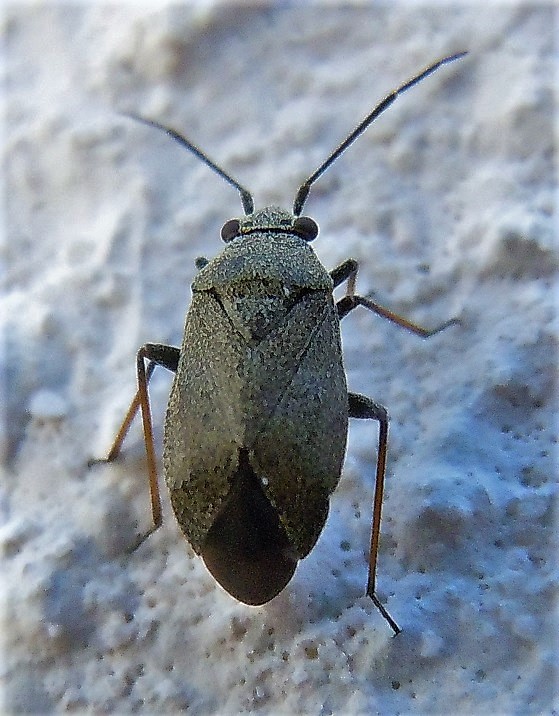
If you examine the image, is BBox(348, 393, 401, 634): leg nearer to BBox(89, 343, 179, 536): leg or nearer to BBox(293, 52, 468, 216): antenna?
BBox(89, 343, 179, 536): leg

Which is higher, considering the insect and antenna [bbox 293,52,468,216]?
antenna [bbox 293,52,468,216]

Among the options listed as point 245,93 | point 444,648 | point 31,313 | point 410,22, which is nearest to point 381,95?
point 410,22

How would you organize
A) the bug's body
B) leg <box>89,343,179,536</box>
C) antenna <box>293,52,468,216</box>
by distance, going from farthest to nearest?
antenna <box>293,52,468,216</box> < leg <box>89,343,179,536</box> < the bug's body

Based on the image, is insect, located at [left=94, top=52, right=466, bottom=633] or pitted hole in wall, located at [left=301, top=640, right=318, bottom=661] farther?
pitted hole in wall, located at [left=301, top=640, right=318, bottom=661]

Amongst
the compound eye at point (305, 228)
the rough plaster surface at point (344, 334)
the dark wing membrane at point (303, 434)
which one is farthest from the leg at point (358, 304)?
the dark wing membrane at point (303, 434)

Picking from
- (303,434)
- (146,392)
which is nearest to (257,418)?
(303,434)

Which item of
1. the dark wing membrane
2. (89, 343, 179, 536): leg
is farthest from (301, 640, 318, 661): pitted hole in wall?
(89, 343, 179, 536): leg

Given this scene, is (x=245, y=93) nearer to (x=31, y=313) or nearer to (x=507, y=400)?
(x=31, y=313)
